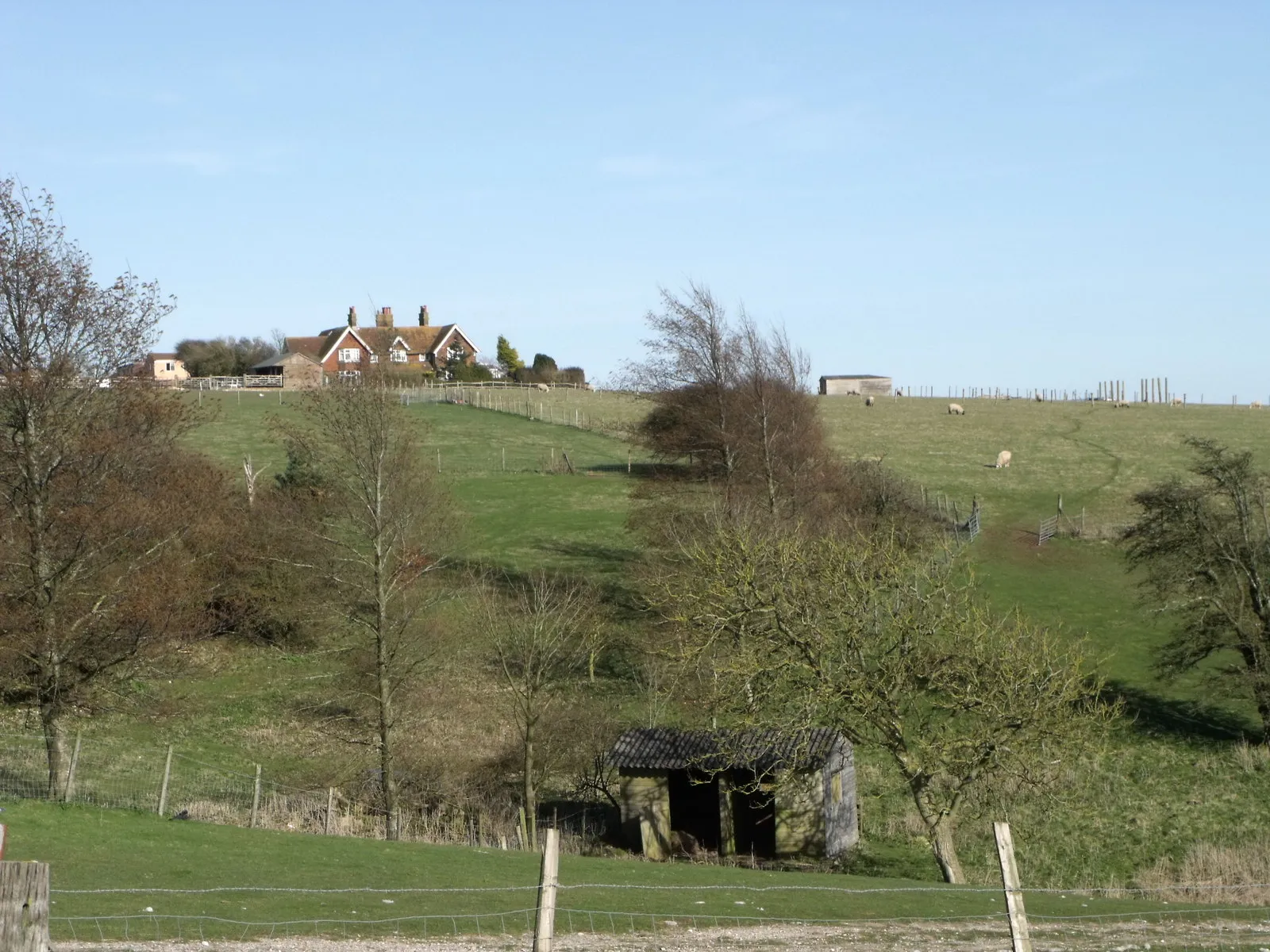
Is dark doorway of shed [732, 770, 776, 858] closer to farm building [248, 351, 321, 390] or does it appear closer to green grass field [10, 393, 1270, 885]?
green grass field [10, 393, 1270, 885]

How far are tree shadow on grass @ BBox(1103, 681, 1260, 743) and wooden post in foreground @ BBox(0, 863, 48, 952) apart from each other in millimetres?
39196

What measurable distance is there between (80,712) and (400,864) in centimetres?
1369

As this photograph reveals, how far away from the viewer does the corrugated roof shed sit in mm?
30172

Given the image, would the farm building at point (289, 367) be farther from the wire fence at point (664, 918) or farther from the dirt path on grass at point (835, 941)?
the dirt path on grass at point (835, 941)

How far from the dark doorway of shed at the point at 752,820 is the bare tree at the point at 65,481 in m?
14.6

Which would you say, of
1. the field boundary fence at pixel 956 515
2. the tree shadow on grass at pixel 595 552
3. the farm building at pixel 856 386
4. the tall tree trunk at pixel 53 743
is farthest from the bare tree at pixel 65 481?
the farm building at pixel 856 386

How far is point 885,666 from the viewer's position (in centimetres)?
2877

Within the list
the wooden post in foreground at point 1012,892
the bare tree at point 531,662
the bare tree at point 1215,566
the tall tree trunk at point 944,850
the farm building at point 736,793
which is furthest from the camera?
the bare tree at point 1215,566

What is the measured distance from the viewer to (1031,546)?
66125 millimetres

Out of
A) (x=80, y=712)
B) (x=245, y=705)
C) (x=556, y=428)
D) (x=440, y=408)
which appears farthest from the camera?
(x=440, y=408)

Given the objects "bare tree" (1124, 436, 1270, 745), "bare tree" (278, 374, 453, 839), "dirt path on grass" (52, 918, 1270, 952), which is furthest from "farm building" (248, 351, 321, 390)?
"dirt path on grass" (52, 918, 1270, 952)

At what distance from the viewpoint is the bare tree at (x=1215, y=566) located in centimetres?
4350

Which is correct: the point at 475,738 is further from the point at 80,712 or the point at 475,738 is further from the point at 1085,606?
the point at 1085,606

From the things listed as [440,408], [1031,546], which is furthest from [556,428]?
[1031,546]
